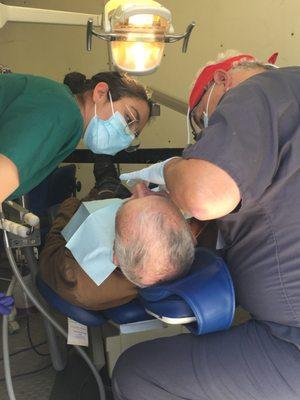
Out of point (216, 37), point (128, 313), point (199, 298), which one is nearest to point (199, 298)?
point (199, 298)

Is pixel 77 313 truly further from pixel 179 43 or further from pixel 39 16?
pixel 179 43

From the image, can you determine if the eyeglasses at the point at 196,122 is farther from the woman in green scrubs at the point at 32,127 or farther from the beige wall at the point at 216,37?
the beige wall at the point at 216,37

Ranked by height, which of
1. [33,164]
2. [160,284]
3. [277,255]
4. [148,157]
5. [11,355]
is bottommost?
[11,355]

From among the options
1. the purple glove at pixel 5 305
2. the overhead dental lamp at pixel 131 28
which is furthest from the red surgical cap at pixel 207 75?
the purple glove at pixel 5 305

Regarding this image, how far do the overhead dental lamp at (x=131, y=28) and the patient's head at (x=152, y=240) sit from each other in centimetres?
47

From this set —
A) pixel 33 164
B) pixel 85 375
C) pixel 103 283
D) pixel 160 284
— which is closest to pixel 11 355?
pixel 85 375

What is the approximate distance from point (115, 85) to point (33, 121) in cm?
65

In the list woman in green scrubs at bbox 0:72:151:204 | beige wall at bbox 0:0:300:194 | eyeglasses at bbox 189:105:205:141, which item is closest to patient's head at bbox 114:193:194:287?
woman in green scrubs at bbox 0:72:151:204

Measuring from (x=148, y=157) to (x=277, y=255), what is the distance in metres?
1.68

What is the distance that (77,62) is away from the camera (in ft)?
9.45

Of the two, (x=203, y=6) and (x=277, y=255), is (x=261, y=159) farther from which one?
(x=203, y=6)

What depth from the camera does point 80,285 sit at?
130 centimetres

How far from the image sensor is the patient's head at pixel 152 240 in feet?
3.21

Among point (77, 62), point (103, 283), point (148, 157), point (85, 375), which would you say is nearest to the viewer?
point (103, 283)
